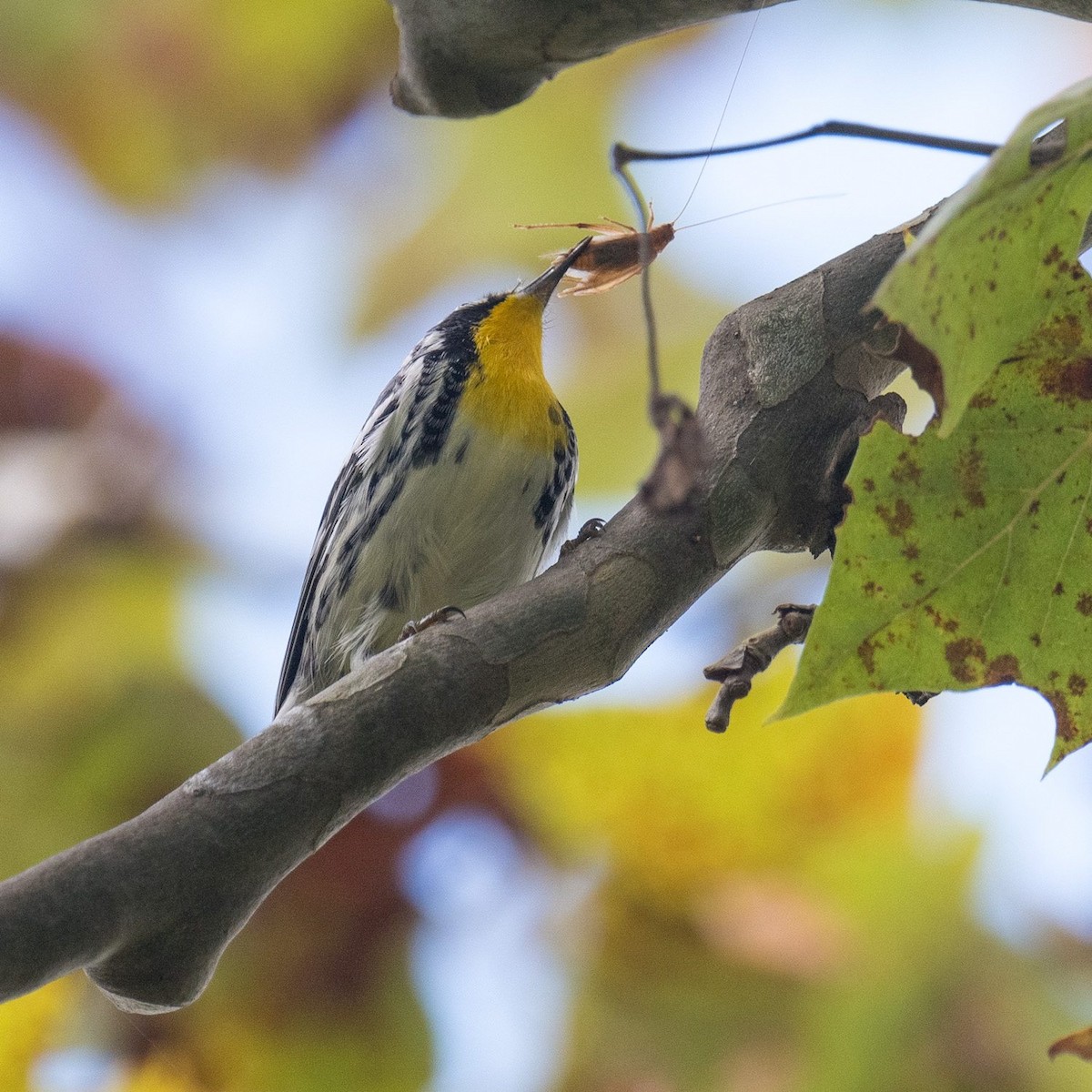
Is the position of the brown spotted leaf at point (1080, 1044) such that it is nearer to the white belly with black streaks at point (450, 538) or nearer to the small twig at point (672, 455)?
the small twig at point (672, 455)

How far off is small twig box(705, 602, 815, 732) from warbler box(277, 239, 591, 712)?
92 cm

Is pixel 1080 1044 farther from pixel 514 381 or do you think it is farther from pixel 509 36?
pixel 514 381

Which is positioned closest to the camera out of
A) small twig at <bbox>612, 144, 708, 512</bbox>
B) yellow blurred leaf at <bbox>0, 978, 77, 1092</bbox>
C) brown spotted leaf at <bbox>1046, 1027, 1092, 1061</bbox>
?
small twig at <bbox>612, 144, 708, 512</bbox>

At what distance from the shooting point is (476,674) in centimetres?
73

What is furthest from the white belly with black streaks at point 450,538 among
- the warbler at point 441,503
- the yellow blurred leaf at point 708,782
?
the yellow blurred leaf at point 708,782

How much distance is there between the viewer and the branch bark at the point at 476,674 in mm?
643

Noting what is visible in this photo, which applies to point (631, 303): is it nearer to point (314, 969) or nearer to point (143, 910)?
point (314, 969)

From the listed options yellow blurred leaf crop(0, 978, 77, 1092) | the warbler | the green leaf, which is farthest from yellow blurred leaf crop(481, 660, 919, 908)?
the green leaf

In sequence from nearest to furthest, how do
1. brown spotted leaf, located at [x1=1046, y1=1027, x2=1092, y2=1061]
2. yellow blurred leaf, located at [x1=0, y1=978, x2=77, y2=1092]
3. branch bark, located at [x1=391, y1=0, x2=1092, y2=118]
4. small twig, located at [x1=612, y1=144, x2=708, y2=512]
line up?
small twig, located at [x1=612, y1=144, x2=708, y2=512], brown spotted leaf, located at [x1=1046, y1=1027, x2=1092, y2=1061], branch bark, located at [x1=391, y1=0, x2=1092, y2=118], yellow blurred leaf, located at [x1=0, y1=978, x2=77, y2=1092]

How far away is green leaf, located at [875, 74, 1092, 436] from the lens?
46 centimetres

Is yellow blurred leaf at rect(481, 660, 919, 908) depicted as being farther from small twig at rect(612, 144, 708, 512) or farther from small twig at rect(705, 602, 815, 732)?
small twig at rect(612, 144, 708, 512)

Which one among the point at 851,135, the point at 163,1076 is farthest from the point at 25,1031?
the point at 851,135

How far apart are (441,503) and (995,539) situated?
48.0 inches

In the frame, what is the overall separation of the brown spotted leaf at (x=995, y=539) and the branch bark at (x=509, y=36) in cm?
23
